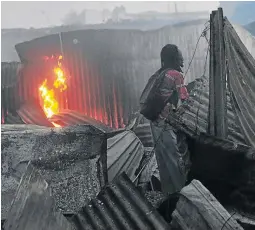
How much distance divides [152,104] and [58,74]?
7.10 meters

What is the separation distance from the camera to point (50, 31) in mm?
16203

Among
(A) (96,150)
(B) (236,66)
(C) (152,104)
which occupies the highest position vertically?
(B) (236,66)

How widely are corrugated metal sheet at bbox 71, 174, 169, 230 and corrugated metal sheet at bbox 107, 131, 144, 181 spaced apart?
123cm

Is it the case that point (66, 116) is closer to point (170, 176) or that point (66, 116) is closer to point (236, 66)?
point (170, 176)

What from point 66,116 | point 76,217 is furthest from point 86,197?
point 66,116

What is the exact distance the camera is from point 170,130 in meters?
4.84

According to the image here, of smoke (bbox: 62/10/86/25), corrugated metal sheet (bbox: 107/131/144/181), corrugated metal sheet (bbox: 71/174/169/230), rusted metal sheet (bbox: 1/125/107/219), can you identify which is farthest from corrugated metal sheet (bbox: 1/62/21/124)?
smoke (bbox: 62/10/86/25)

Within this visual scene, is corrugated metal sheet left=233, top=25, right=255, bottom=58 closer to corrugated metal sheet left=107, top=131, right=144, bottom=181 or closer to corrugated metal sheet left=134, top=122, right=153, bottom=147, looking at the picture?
corrugated metal sheet left=134, top=122, right=153, bottom=147

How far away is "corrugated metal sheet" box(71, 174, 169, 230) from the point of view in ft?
10.9

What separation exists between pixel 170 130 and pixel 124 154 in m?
1.12

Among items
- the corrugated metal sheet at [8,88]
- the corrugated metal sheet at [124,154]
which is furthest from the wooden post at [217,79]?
the corrugated metal sheet at [8,88]

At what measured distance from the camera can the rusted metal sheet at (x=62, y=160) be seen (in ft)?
13.5

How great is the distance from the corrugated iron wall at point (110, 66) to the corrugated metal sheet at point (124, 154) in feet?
17.3

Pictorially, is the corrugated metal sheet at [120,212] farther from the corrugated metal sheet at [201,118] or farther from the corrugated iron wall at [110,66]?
the corrugated iron wall at [110,66]
